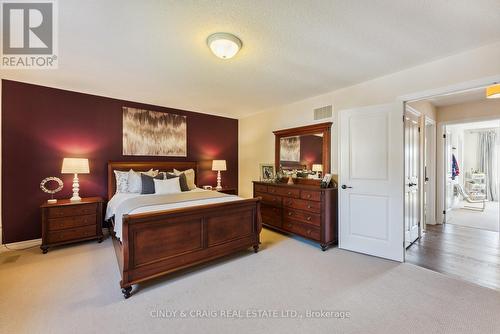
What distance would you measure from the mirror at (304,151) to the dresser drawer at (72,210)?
3362 mm

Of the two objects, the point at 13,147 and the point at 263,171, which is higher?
the point at 13,147

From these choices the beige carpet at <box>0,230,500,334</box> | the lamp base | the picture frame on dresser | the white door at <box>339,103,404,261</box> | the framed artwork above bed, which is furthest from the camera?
the picture frame on dresser

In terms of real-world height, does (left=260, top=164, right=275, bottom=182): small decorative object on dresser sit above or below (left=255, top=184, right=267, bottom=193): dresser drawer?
above

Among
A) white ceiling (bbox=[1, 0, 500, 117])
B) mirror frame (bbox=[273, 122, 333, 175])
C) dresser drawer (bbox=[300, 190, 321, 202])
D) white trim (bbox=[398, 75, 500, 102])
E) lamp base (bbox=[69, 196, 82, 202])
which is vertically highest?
white ceiling (bbox=[1, 0, 500, 117])

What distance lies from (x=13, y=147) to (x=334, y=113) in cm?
492

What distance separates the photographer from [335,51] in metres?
2.34

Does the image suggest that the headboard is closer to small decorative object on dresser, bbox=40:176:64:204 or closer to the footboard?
small decorative object on dresser, bbox=40:176:64:204

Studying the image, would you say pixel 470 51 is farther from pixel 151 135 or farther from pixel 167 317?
pixel 151 135

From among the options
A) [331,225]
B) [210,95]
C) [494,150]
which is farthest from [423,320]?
[494,150]

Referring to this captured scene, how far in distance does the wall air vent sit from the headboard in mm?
2761

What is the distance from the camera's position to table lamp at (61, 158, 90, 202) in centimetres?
324

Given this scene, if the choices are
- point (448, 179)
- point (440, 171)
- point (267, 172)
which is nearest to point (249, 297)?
point (267, 172)

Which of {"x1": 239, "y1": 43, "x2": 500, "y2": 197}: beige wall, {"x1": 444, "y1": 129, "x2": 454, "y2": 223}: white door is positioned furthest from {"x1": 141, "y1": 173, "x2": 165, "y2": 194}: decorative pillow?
{"x1": 444, "y1": 129, "x2": 454, "y2": 223}: white door

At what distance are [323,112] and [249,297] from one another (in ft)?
10.1
